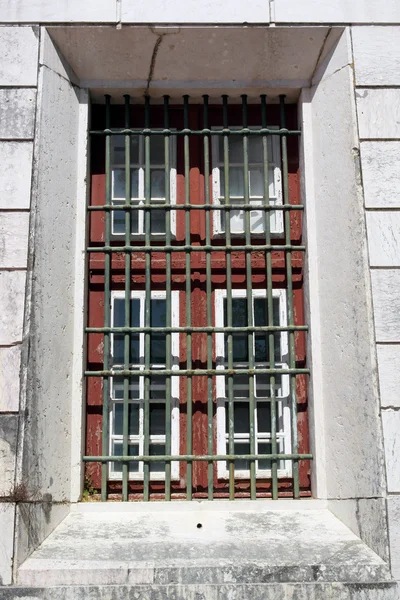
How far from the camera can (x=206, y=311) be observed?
4.52 m

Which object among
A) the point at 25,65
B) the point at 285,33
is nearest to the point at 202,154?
the point at 285,33

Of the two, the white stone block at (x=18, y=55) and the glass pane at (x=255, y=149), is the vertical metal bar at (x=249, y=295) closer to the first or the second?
the glass pane at (x=255, y=149)

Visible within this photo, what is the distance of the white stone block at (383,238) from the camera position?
4.02 meters

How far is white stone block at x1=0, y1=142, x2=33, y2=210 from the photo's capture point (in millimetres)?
4082

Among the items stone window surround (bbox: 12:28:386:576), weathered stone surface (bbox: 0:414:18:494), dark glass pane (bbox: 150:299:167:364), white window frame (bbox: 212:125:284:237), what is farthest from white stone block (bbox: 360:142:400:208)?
weathered stone surface (bbox: 0:414:18:494)

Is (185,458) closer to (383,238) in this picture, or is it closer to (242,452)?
(242,452)

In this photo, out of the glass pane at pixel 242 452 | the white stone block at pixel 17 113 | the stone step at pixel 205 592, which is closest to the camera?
the stone step at pixel 205 592

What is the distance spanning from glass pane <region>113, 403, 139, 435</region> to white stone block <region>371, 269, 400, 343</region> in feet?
4.93

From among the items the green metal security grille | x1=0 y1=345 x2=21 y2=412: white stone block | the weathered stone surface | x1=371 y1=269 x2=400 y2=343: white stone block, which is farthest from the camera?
the green metal security grille

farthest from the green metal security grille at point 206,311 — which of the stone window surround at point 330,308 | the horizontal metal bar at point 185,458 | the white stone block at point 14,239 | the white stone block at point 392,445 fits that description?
the white stone block at point 392,445

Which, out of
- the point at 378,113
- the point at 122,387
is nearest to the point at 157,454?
the point at 122,387

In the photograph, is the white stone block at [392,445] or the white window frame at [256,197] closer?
the white stone block at [392,445]

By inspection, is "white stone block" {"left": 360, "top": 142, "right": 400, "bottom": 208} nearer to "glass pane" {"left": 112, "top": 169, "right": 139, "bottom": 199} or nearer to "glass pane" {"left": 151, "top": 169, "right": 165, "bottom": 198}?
"glass pane" {"left": 151, "top": 169, "right": 165, "bottom": 198}
